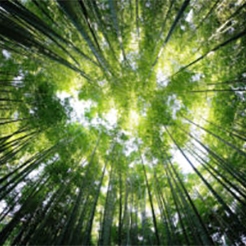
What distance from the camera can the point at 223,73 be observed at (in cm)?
553

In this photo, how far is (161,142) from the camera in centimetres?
644

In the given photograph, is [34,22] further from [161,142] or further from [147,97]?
[161,142]

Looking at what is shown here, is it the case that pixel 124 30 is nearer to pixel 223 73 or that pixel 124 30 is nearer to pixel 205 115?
pixel 223 73

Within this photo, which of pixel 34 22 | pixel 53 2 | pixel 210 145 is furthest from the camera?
pixel 210 145

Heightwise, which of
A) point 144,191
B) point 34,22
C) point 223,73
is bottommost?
point 34,22

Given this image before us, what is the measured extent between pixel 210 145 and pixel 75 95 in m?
4.01

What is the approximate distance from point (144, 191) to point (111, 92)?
287 cm

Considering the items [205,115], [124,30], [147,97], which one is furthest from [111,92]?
[205,115]

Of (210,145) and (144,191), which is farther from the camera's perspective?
(144,191)

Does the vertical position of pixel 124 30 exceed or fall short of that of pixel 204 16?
it exceeds it

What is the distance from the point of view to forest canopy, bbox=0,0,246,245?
4.76m

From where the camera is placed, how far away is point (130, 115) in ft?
23.0

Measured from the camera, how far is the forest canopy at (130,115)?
476cm

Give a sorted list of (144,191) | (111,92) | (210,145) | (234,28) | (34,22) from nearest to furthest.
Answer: (34,22), (234,28), (210,145), (144,191), (111,92)
